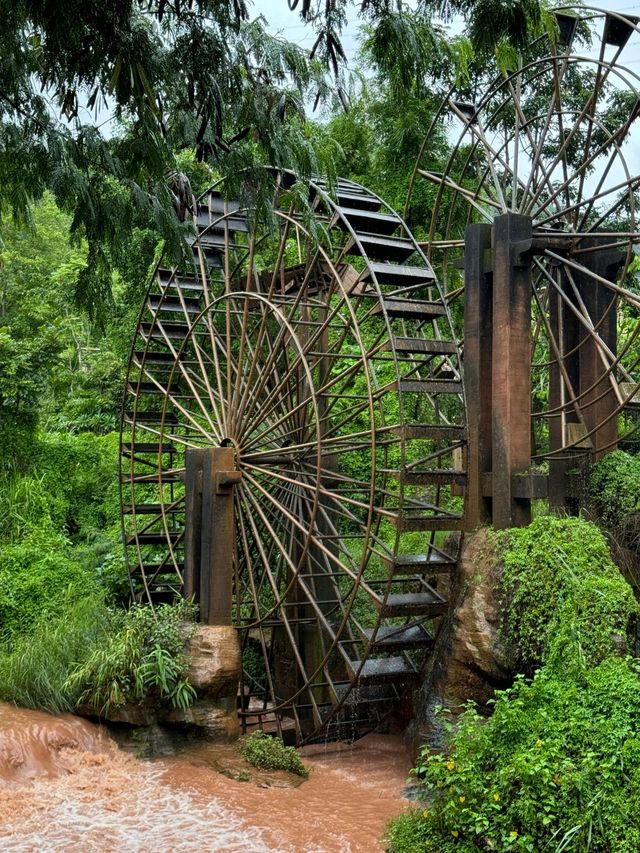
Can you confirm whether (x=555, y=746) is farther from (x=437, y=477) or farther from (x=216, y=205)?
(x=216, y=205)

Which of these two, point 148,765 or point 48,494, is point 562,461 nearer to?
point 148,765

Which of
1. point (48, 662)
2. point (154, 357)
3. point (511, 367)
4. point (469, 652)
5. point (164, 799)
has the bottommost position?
point (164, 799)

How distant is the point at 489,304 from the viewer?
31.7ft

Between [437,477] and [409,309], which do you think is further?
[409,309]

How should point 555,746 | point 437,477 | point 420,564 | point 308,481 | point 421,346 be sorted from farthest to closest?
point 308,481 → point 421,346 → point 437,477 → point 420,564 → point 555,746

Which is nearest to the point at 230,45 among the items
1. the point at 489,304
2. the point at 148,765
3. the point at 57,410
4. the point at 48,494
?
the point at 489,304

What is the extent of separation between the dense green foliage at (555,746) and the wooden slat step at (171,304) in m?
6.28

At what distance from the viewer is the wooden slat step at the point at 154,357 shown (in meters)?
12.7

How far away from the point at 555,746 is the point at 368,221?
228 inches

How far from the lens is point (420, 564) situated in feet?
29.3

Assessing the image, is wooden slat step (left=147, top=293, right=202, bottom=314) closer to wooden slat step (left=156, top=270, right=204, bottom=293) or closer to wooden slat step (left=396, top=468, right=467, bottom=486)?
wooden slat step (left=156, top=270, right=204, bottom=293)

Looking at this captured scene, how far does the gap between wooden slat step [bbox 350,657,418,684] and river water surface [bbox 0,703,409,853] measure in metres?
0.79

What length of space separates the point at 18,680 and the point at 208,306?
452 cm

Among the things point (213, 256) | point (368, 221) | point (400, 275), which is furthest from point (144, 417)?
point (400, 275)
